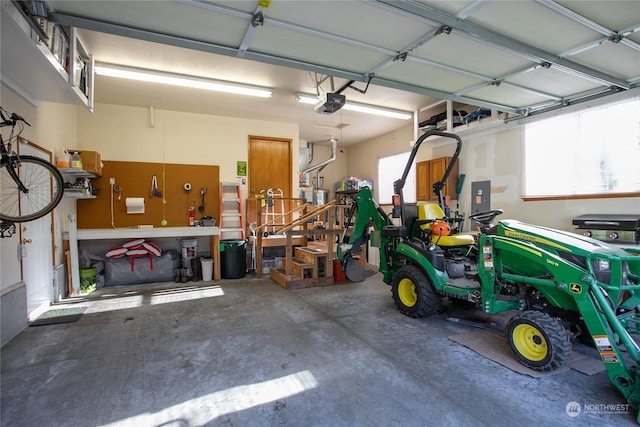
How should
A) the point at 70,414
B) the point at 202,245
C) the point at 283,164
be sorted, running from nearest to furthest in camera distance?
the point at 70,414 → the point at 202,245 → the point at 283,164

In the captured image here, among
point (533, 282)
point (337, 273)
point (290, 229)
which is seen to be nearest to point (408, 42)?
point (533, 282)

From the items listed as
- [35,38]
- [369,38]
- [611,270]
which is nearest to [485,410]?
[611,270]

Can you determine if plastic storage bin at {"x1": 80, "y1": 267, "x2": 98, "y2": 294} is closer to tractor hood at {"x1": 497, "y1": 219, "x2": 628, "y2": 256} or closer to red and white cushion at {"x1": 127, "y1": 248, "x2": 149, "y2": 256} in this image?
red and white cushion at {"x1": 127, "y1": 248, "x2": 149, "y2": 256}

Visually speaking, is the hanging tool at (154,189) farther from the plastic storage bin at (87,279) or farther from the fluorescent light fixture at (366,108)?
the fluorescent light fixture at (366,108)

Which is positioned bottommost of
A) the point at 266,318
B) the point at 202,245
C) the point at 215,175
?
the point at 266,318

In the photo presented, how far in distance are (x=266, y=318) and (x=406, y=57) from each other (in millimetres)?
3258

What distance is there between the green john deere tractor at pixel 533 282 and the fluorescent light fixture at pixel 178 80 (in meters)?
2.99

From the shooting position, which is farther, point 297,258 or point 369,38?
point 297,258

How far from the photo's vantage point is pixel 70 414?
6.68ft

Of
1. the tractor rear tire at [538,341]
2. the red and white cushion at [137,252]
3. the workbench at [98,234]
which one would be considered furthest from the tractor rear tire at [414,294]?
the red and white cushion at [137,252]

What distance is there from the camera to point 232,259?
6.08m

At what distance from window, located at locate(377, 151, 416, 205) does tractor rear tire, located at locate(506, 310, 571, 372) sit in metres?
5.11

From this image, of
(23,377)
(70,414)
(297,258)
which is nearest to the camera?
(70,414)

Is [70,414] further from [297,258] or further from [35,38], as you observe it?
[297,258]
